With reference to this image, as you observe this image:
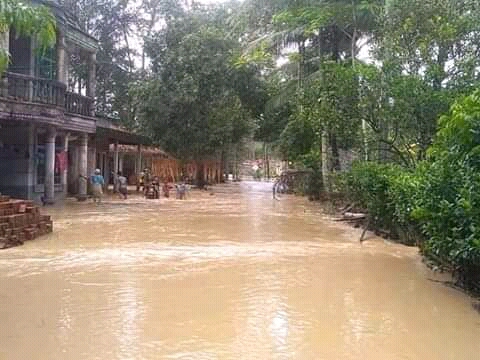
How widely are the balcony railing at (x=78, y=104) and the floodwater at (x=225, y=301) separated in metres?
7.76

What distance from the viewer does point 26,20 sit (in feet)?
13.4

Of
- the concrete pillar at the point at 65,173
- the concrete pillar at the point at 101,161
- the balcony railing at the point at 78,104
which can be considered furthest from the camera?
the concrete pillar at the point at 101,161

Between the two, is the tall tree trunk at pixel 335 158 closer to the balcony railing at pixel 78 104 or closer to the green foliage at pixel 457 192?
the balcony railing at pixel 78 104

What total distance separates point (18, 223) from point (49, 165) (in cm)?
773

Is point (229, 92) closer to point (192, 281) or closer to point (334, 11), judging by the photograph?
point (334, 11)

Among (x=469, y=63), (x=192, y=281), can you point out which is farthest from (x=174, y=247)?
(x=469, y=63)

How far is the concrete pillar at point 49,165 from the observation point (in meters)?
18.3

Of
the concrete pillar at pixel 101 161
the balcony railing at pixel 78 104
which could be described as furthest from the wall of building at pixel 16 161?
the concrete pillar at pixel 101 161

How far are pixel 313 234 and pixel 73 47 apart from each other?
12.6 meters

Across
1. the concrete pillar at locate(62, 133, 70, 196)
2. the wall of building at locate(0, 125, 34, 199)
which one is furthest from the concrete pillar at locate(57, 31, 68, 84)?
the concrete pillar at locate(62, 133, 70, 196)

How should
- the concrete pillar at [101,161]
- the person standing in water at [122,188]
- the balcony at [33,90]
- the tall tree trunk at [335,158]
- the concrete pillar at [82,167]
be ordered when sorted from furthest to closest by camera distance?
the concrete pillar at [101,161]
the person standing in water at [122,188]
the tall tree trunk at [335,158]
the concrete pillar at [82,167]
the balcony at [33,90]

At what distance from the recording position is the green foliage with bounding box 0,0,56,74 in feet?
13.4

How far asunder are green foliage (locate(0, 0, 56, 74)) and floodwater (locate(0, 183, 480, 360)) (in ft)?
8.94

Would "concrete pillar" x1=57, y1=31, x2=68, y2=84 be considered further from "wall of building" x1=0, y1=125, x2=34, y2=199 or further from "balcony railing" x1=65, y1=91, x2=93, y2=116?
"wall of building" x1=0, y1=125, x2=34, y2=199
